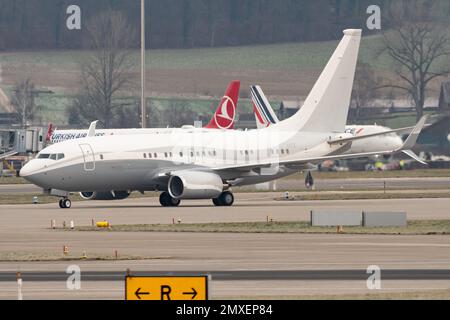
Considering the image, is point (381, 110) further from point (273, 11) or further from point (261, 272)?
point (261, 272)

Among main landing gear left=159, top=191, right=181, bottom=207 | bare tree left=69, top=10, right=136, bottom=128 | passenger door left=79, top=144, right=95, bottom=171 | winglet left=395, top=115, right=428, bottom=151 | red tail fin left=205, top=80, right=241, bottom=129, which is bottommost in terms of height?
main landing gear left=159, top=191, right=181, bottom=207

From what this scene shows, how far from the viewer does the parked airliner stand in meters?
78.7

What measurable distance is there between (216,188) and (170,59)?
8639cm

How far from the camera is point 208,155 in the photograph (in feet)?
274

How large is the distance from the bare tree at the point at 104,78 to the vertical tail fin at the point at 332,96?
65.7 m

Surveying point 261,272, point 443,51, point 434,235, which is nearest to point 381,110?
point 443,51

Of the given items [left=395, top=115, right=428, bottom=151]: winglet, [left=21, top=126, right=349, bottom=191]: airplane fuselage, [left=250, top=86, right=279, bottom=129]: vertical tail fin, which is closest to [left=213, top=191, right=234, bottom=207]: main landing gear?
[left=21, top=126, right=349, bottom=191]: airplane fuselage

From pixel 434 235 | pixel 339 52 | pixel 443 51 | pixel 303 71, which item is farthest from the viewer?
pixel 303 71

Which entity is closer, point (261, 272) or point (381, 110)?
point (261, 272)

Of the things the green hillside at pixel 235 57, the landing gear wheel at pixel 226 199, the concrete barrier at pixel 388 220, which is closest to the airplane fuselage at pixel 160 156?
the landing gear wheel at pixel 226 199

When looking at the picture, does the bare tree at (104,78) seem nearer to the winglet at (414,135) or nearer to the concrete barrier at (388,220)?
the winglet at (414,135)

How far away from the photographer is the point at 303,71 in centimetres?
15688

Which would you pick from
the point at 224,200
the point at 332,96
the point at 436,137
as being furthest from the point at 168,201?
the point at 436,137

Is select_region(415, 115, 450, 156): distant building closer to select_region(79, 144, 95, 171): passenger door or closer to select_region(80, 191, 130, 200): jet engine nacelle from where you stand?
select_region(80, 191, 130, 200): jet engine nacelle
